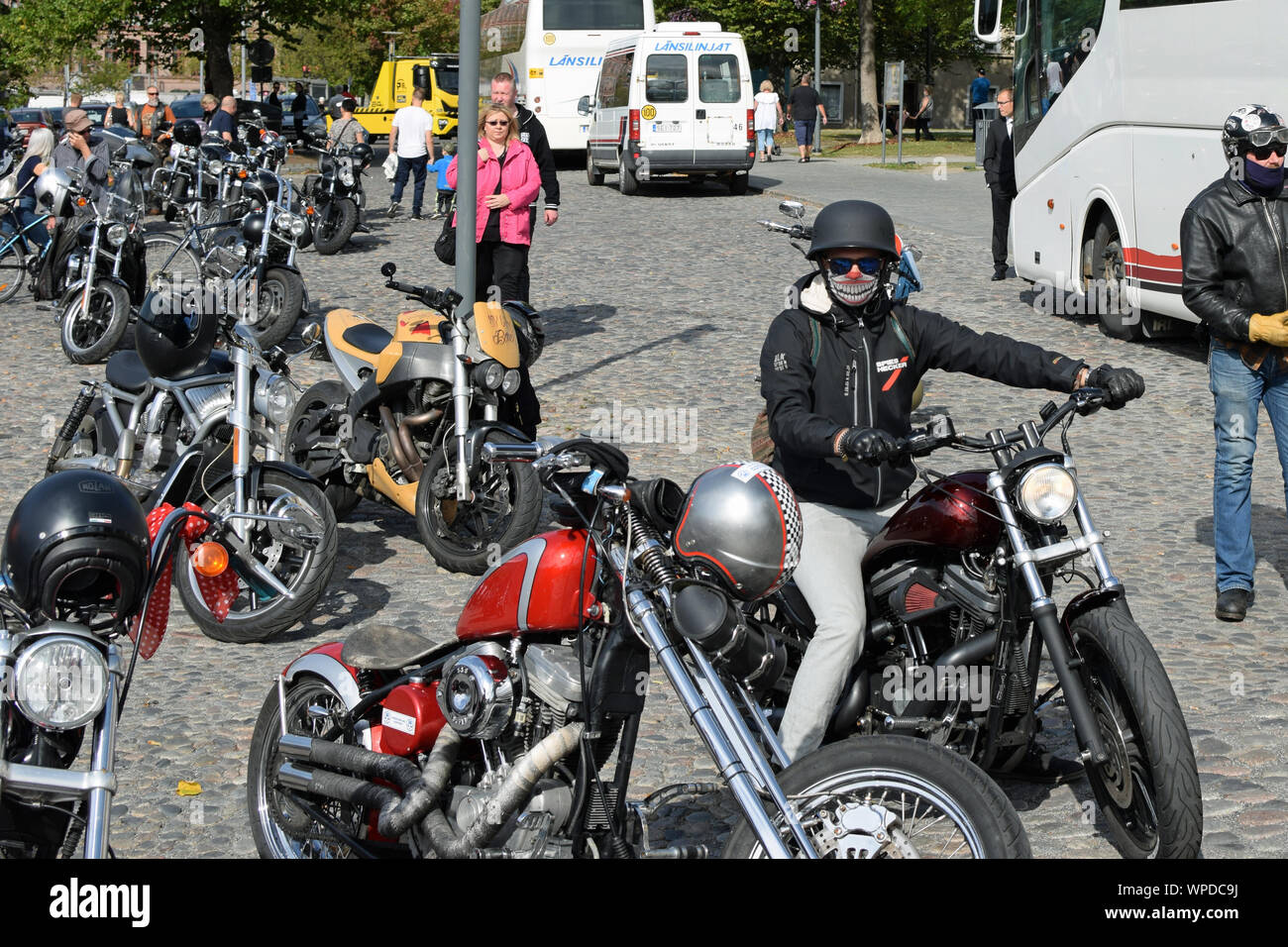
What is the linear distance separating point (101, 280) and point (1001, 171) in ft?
30.9

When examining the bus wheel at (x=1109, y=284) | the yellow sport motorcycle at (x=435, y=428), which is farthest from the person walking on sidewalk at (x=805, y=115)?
the yellow sport motorcycle at (x=435, y=428)

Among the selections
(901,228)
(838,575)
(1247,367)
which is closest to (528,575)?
(838,575)

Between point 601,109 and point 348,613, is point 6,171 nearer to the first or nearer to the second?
point 601,109

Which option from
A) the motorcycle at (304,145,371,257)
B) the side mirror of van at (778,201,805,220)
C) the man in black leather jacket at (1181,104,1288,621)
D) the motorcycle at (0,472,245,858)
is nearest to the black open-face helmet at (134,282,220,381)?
the side mirror of van at (778,201,805,220)

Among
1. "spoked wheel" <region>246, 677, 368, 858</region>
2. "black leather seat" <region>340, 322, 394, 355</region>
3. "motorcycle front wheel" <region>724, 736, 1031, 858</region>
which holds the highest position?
"black leather seat" <region>340, 322, 394, 355</region>

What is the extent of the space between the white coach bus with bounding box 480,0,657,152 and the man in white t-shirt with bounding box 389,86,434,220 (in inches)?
311

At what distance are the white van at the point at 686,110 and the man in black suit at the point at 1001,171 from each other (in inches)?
340

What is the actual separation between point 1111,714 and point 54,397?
29.2ft

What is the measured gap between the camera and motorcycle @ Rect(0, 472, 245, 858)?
284 cm

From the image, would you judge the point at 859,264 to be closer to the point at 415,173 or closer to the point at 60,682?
the point at 60,682

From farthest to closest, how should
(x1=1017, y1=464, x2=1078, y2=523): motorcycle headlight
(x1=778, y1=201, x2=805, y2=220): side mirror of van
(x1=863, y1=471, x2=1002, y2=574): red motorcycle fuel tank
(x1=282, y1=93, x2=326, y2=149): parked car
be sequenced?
1. (x1=282, y1=93, x2=326, y2=149): parked car
2. (x1=778, y1=201, x2=805, y2=220): side mirror of van
3. (x1=863, y1=471, x2=1002, y2=574): red motorcycle fuel tank
4. (x1=1017, y1=464, x2=1078, y2=523): motorcycle headlight

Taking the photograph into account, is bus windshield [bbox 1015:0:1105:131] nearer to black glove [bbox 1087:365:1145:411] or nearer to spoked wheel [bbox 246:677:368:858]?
black glove [bbox 1087:365:1145:411]

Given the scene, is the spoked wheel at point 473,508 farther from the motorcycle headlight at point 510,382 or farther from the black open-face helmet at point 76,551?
the black open-face helmet at point 76,551

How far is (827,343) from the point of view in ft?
15.2
